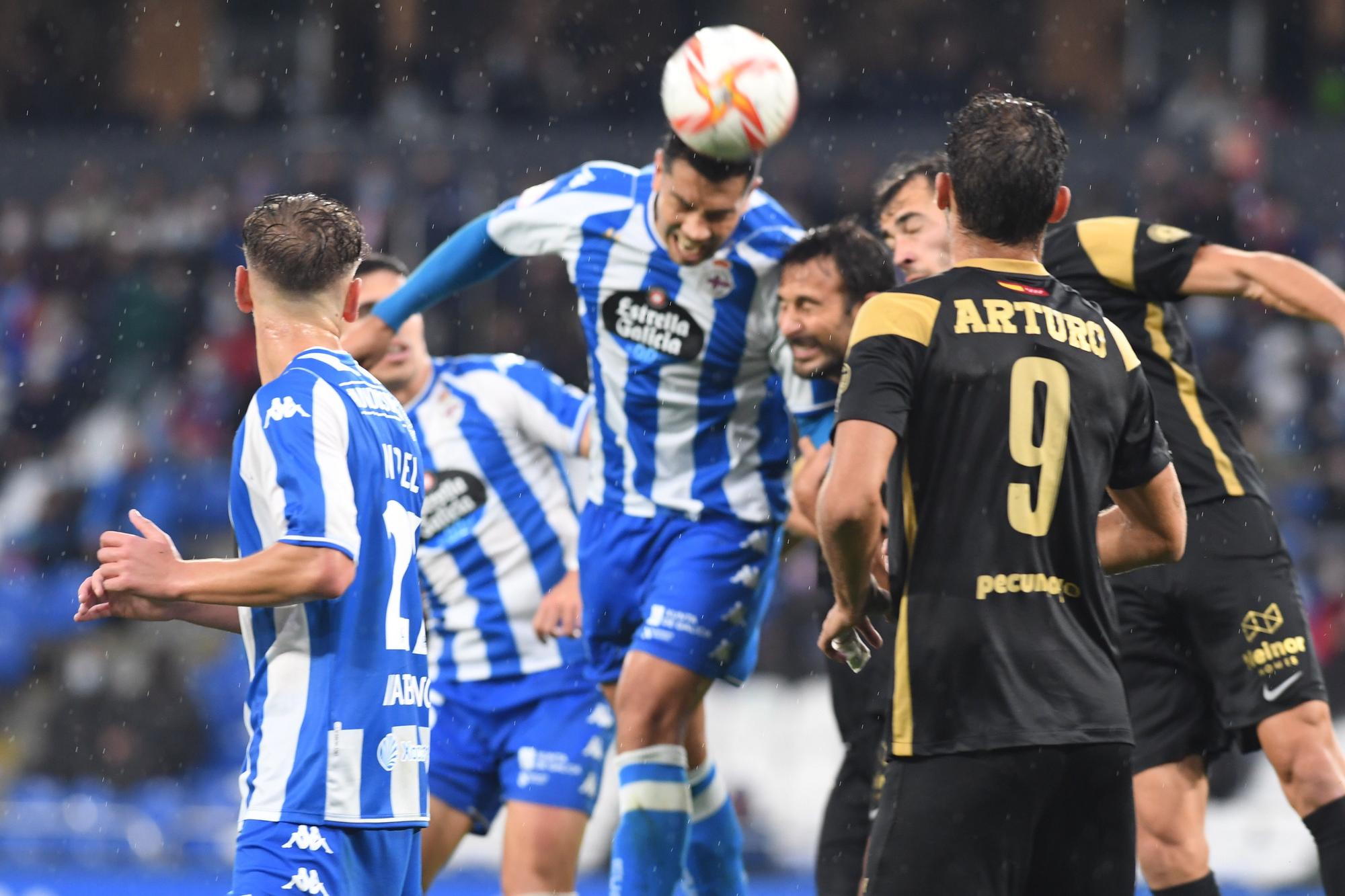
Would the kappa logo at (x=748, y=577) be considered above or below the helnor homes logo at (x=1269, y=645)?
above

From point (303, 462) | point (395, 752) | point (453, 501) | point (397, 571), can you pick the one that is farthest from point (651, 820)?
point (303, 462)

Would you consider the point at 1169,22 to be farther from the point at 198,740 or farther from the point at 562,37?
the point at 198,740

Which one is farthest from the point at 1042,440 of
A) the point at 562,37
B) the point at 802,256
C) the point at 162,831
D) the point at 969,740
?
the point at 562,37

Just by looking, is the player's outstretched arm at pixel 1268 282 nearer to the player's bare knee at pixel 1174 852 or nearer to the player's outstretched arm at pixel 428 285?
the player's bare knee at pixel 1174 852

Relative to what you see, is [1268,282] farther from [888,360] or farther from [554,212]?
[554,212]

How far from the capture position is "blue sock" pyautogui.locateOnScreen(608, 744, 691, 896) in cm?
526

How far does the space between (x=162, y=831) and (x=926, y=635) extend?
8.92 metres

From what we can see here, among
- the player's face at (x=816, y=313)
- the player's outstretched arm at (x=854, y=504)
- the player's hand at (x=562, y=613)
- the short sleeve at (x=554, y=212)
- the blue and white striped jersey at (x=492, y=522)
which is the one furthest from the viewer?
the blue and white striped jersey at (x=492, y=522)

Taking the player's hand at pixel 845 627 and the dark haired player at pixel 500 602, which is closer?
the player's hand at pixel 845 627

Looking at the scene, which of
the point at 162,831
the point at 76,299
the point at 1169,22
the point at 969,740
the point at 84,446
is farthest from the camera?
the point at 1169,22

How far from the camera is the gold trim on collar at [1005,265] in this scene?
3.56 m

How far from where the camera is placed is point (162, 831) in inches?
440

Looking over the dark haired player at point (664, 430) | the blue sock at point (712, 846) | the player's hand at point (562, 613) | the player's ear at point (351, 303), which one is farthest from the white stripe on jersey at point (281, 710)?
the blue sock at point (712, 846)

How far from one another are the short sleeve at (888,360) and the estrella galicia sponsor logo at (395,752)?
119cm
